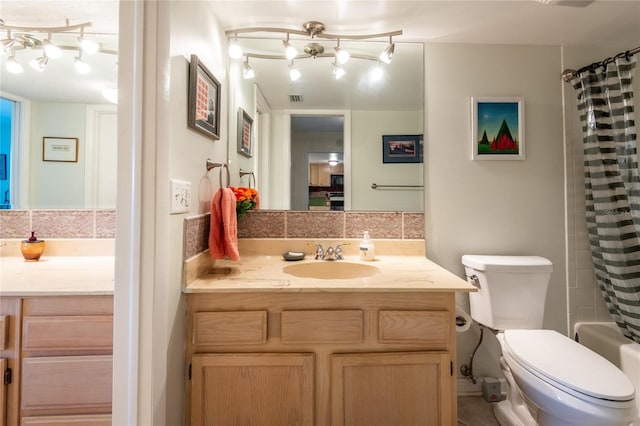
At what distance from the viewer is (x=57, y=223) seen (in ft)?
4.85

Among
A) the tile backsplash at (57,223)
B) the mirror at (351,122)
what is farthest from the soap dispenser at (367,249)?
the tile backsplash at (57,223)

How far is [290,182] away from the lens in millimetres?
1658

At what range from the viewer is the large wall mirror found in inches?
57.1

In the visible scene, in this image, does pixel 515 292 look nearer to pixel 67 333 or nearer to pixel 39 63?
pixel 67 333

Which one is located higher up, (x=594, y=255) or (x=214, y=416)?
(x=594, y=255)

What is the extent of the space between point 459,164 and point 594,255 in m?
0.92

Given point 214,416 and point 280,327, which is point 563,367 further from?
point 214,416

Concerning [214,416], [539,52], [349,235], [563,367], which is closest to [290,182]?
[349,235]

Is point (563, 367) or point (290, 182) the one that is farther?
point (290, 182)

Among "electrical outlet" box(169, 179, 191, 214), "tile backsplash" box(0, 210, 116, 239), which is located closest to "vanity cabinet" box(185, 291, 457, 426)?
"electrical outlet" box(169, 179, 191, 214)

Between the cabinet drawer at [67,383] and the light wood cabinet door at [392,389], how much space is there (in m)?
0.83

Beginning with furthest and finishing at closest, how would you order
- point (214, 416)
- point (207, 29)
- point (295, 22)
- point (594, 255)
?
point (594, 255) < point (295, 22) < point (207, 29) < point (214, 416)

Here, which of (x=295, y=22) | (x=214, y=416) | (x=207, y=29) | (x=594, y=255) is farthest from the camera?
(x=594, y=255)

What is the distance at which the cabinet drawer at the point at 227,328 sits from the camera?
1.05 meters
